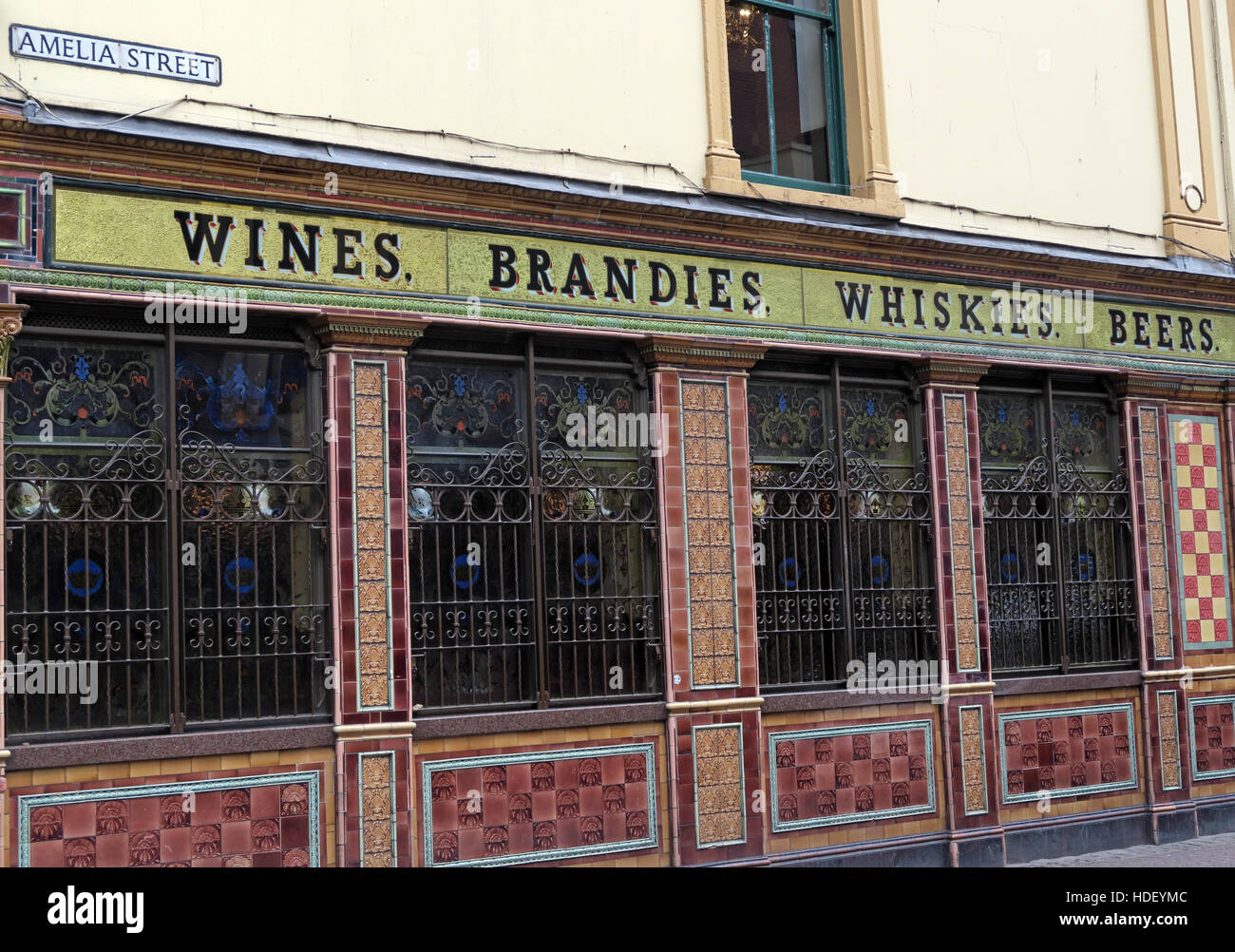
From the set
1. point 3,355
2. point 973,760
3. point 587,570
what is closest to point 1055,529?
point 973,760

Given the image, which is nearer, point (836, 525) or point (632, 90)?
point (632, 90)

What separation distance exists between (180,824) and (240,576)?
1.42 meters

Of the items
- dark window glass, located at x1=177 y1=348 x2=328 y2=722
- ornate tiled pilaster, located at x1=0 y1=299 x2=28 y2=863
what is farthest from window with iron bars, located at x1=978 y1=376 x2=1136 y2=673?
ornate tiled pilaster, located at x1=0 y1=299 x2=28 y2=863

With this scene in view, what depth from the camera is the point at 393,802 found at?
885 centimetres

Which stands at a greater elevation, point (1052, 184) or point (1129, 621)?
point (1052, 184)

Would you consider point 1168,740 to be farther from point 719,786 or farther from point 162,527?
point 162,527

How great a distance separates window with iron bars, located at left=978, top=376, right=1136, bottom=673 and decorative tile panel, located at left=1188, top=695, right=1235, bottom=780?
93 cm

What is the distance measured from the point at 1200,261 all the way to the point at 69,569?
9.94 m

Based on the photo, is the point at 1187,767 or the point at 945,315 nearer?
the point at 945,315

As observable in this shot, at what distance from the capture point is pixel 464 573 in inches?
371

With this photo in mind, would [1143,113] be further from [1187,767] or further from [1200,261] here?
[1187,767]

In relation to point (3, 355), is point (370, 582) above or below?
below

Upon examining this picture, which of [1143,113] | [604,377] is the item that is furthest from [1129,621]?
[604,377]

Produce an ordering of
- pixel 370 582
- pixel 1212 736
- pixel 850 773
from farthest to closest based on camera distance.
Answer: pixel 1212 736 < pixel 850 773 < pixel 370 582
